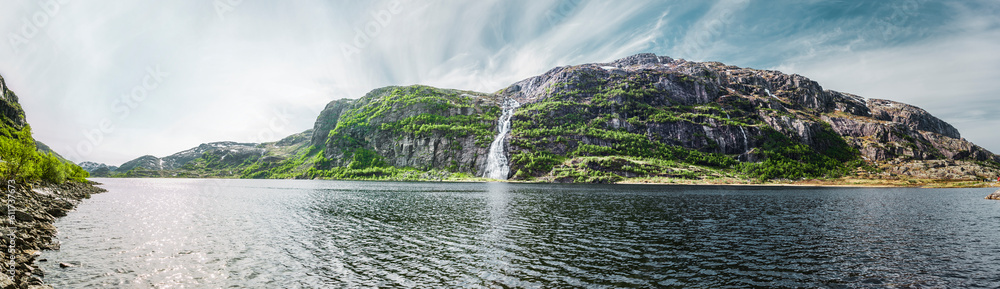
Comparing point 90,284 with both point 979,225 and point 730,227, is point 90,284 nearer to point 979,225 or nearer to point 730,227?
point 730,227

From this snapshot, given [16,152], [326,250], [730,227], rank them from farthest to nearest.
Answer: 1. [16,152]
2. [730,227]
3. [326,250]

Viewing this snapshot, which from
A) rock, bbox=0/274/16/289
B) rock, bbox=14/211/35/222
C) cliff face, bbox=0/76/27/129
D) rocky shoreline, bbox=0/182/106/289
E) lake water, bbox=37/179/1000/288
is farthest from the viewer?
cliff face, bbox=0/76/27/129

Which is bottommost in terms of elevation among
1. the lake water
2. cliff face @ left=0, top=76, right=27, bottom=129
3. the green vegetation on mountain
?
the lake water

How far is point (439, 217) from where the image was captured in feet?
165

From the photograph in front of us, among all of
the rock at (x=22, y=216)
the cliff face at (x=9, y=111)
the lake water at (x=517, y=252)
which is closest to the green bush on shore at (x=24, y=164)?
the lake water at (x=517, y=252)

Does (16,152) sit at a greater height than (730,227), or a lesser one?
greater

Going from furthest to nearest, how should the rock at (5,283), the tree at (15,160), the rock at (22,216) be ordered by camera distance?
1. the tree at (15,160)
2. the rock at (22,216)
3. the rock at (5,283)

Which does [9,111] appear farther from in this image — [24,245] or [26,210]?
[24,245]

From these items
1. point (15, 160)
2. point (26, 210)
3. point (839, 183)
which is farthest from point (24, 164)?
point (839, 183)

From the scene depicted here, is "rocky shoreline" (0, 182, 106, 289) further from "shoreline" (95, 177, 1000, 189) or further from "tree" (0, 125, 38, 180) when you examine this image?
"shoreline" (95, 177, 1000, 189)

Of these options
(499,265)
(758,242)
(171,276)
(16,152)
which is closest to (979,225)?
(758,242)

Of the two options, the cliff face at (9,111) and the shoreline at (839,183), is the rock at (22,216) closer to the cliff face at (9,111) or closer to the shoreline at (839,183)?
the shoreline at (839,183)

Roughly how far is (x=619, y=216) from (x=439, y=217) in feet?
84.9

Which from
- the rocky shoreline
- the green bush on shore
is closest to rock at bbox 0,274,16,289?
the rocky shoreline
